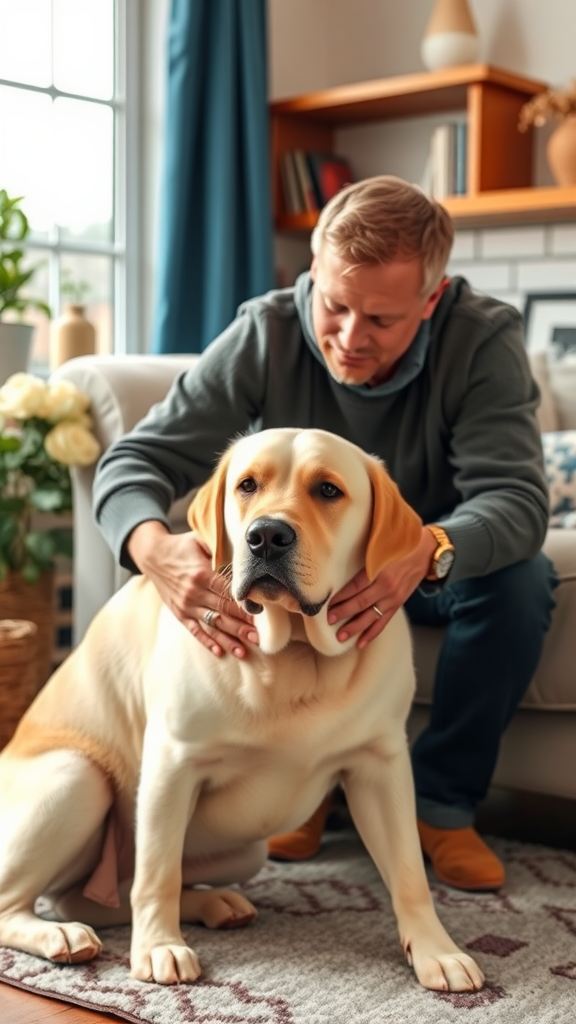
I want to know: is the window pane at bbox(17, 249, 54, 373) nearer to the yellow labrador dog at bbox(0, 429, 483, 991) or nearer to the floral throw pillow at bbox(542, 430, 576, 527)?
the floral throw pillow at bbox(542, 430, 576, 527)

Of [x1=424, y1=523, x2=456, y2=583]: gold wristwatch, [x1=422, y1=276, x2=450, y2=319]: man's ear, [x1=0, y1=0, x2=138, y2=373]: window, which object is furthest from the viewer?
[x1=0, y1=0, x2=138, y2=373]: window

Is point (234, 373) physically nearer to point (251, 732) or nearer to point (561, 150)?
point (251, 732)

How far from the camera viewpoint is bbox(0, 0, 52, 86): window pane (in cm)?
342

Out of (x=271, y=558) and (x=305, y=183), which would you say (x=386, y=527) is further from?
(x=305, y=183)

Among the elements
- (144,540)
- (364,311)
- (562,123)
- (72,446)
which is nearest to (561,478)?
(364,311)

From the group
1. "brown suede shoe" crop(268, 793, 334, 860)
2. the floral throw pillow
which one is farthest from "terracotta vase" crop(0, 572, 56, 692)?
the floral throw pillow

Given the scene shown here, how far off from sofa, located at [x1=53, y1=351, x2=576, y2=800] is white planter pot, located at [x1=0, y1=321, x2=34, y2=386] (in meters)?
0.63

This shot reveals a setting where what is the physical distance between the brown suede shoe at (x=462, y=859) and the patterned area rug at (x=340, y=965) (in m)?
0.02

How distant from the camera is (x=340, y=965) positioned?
152 cm

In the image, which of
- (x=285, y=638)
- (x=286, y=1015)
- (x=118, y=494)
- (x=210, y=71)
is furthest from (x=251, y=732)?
(x=210, y=71)

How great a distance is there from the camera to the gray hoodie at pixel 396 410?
6.11 feet

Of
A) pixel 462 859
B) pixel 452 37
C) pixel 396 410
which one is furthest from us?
pixel 452 37

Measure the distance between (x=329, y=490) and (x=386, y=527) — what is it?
0.09 metres

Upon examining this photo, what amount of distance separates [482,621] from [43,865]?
73 cm
